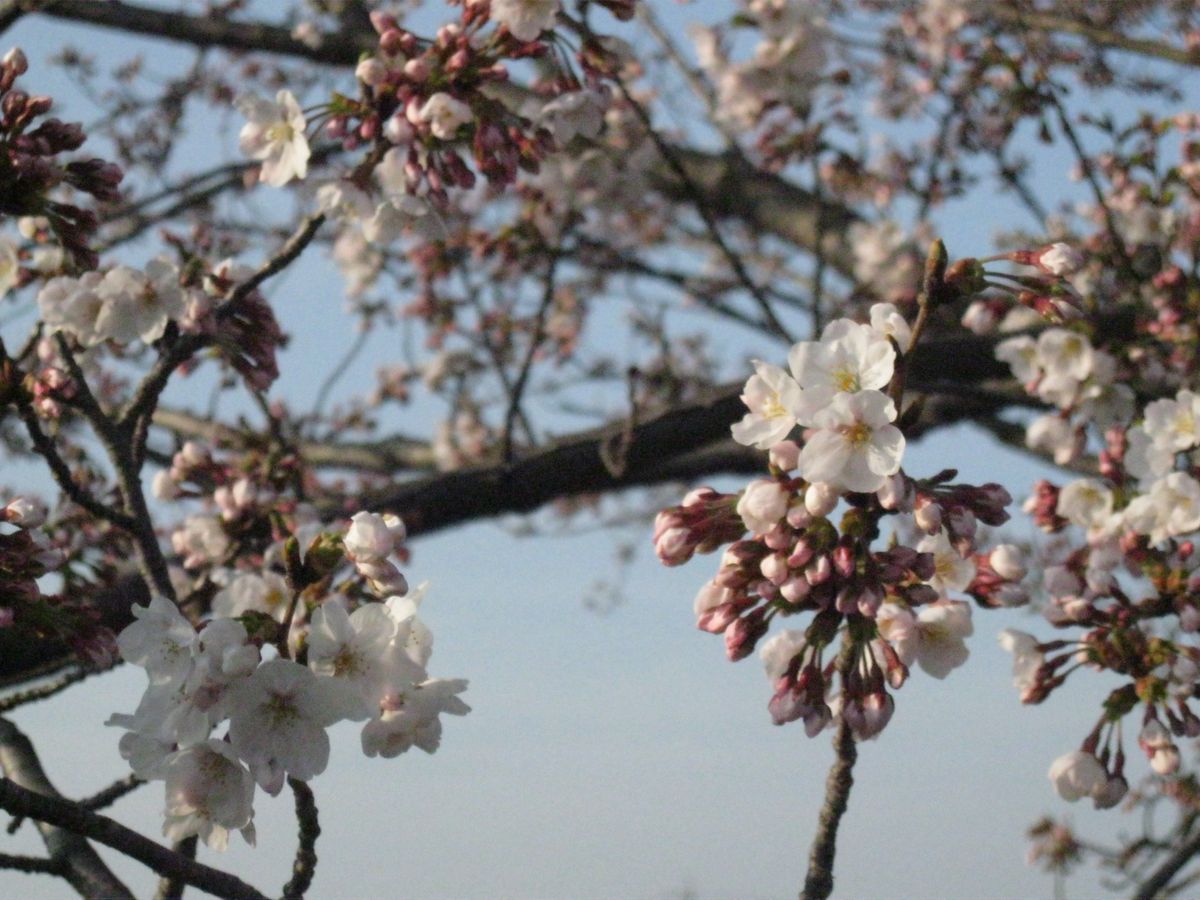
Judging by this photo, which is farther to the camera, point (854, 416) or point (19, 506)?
point (19, 506)

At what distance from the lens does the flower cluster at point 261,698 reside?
62.6 inches

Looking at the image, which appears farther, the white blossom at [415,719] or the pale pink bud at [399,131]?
the pale pink bud at [399,131]

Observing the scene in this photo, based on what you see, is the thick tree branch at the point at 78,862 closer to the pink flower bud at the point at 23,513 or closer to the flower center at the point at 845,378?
the pink flower bud at the point at 23,513

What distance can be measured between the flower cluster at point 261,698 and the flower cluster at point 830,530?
0.44 meters

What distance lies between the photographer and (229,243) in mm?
3707

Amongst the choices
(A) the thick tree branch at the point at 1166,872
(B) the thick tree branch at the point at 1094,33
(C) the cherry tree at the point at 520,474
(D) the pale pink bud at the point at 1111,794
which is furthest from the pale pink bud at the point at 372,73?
(B) the thick tree branch at the point at 1094,33

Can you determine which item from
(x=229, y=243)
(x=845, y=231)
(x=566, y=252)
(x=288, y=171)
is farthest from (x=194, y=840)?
(x=845, y=231)

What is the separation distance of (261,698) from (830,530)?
2.73 feet

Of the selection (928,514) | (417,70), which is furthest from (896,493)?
(417,70)

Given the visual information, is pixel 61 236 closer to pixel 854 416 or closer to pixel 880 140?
pixel 854 416

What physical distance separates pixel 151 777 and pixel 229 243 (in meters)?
2.38

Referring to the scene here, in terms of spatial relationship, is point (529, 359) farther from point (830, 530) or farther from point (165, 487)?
point (830, 530)

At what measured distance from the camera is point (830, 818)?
1.91 meters

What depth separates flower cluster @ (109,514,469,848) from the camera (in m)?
1.59
